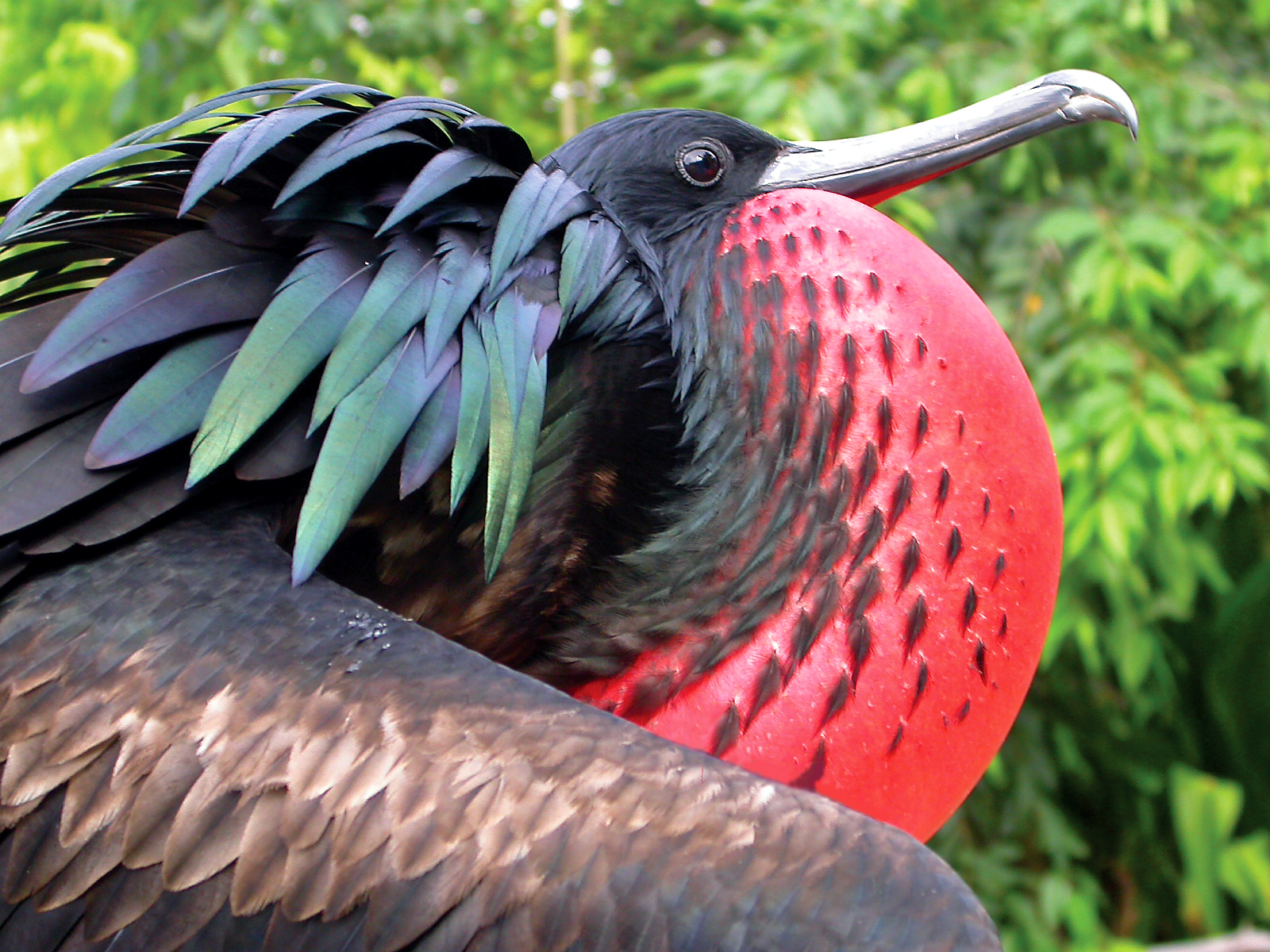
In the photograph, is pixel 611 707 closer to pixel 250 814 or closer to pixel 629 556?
pixel 629 556

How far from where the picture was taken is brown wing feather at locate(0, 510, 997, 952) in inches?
24.8

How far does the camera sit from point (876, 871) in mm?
638

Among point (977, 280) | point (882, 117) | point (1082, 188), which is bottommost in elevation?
point (977, 280)

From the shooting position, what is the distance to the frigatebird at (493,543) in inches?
25.7

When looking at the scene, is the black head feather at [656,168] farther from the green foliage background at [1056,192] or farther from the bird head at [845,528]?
the green foliage background at [1056,192]

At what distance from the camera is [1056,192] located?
204 cm

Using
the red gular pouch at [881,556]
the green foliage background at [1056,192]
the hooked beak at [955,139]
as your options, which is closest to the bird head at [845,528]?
the red gular pouch at [881,556]

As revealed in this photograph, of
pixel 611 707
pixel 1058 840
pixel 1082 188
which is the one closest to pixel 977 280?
pixel 1082 188

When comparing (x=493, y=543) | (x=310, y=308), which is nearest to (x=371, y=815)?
(x=493, y=543)

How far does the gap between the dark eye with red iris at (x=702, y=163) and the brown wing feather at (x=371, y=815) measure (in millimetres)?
448

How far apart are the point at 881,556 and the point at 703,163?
1.13 ft

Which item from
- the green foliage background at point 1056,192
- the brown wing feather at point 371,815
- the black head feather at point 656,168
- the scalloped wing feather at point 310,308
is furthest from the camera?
the green foliage background at point 1056,192

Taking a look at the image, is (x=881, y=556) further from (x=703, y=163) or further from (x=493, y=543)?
(x=703, y=163)

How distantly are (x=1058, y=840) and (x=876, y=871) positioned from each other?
1.73 meters
